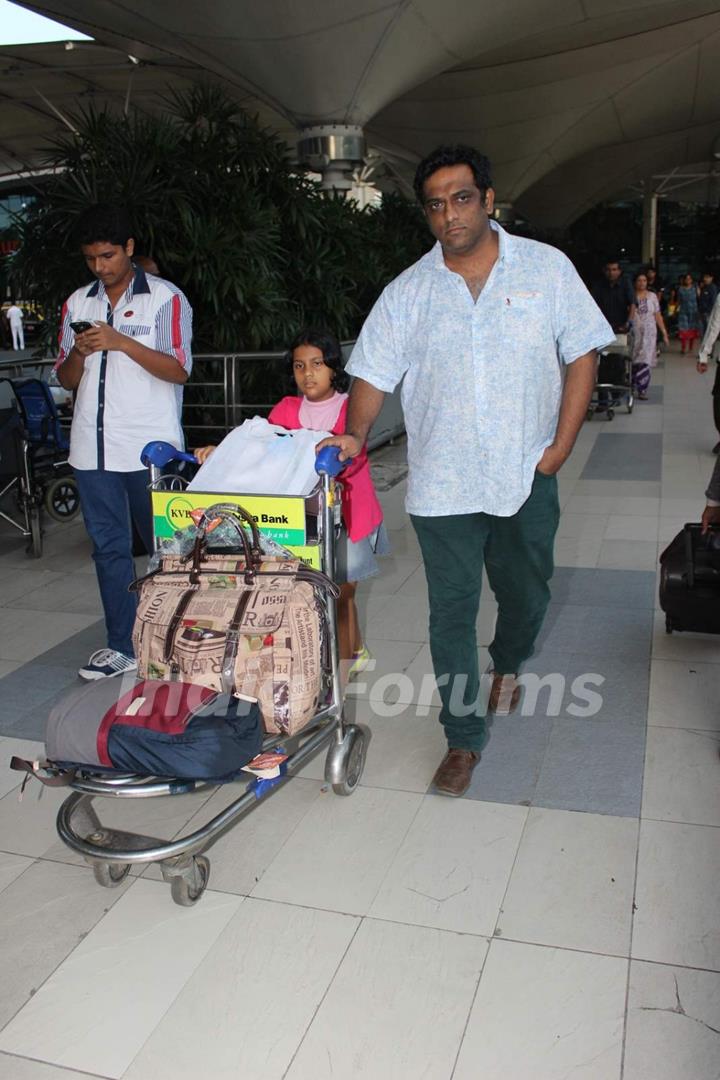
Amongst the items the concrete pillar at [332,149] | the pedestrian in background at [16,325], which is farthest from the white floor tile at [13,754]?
the pedestrian in background at [16,325]

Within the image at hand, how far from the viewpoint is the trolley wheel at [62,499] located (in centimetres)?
739

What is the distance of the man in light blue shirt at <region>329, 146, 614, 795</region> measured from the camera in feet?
10.2

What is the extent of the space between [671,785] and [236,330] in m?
5.90

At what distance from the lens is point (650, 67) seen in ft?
87.7

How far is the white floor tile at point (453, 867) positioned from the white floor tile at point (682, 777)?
0.47 metres

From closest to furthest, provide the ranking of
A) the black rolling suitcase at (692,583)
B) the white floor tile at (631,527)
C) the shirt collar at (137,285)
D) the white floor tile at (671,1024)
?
the white floor tile at (671,1024), the shirt collar at (137,285), the black rolling suitcase at (692,583), the white floor tile at (631,527)

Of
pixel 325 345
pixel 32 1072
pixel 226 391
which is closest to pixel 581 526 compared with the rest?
pixel 226 391

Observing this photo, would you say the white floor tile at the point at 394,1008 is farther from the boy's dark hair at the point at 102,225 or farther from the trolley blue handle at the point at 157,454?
the boy's dark hair at the point at 102,225

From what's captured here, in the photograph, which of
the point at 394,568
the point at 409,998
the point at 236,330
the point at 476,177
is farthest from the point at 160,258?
the point at 409,998

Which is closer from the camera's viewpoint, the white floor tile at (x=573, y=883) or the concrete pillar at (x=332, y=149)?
the white floor tile at (x=573, y=883)

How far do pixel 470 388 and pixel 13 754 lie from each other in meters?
2.28

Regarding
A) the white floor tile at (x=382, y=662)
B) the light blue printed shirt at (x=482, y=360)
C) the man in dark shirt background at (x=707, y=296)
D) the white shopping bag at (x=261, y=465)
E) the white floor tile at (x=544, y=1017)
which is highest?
the man in dark shirt background at (x=707, y=296)

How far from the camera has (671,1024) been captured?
2297mm

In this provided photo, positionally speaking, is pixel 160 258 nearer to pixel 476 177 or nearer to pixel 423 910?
pixel 476 177
